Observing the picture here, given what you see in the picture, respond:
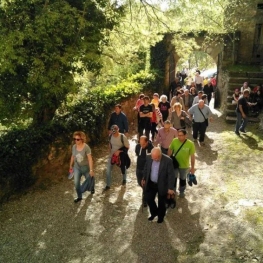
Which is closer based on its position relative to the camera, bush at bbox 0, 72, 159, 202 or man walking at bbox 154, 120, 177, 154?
bush at bbox 0, 72, 159, 202

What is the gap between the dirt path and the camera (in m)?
5.23

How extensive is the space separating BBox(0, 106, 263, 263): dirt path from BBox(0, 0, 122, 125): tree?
261 cm

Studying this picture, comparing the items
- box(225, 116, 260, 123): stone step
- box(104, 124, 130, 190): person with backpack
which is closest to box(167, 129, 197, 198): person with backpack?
box(104, 124, 130, 190): person with backpack

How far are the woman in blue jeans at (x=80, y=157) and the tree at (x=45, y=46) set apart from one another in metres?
2.18

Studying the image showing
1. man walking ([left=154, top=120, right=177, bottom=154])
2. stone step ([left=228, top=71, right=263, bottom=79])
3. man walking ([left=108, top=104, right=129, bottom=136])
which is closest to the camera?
man walking ([left=154, top=120, right=177, bottom=154])

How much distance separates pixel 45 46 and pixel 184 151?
4.18 m

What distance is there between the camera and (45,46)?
744cm

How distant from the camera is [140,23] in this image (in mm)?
10422

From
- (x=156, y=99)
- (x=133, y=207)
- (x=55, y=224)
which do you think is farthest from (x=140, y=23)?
(x=55, y=224)

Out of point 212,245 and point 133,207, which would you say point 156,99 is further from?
point 212,245

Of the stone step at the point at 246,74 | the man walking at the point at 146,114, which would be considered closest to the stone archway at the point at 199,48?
the stone step at the point at 246,74

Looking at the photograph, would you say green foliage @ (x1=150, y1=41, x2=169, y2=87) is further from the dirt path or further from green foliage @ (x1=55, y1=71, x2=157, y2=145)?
the dirt path

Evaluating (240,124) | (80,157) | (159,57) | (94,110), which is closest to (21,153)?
(80,157)

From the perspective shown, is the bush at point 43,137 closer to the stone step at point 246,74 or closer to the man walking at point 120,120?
the man walking at point 120,120
